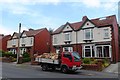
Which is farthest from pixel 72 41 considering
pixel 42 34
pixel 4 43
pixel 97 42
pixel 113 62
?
pixel 4 43

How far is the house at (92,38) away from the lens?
32647 millimetres

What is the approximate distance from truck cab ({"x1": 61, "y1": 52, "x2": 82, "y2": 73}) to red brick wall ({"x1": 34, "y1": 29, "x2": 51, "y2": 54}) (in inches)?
994

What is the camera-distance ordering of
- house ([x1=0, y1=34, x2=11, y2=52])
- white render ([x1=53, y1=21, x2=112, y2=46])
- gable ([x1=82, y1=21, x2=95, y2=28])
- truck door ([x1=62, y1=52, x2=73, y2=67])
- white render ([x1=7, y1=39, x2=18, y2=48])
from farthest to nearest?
house ([x1=0, y1=34, x2=11, y2=52])
white render ([x1=7, y1=39, x2=18, y2=48])
gable ([x1=82, y1=21, x2=95, y2=28])
white render ([x1=53, y1=21, x2=112, y2=46])
truck door ([x1=62, y1=52, x2=73, y2=67])

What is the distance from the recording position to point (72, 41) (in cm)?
3856

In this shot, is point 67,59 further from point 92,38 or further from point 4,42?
point 4,42

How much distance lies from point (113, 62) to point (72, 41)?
9.84 meters

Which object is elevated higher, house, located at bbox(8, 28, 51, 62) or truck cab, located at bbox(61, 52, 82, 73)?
house, located at bbox(8, 28, 51, 62)

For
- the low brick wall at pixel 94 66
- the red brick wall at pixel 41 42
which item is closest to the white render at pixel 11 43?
the red brick wall at pixel 41 42

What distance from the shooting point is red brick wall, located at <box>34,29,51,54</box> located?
157 ft

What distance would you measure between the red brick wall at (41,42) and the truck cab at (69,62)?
2526 cm

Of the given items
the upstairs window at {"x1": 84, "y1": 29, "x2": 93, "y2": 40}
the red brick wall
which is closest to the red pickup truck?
the upstairs window at {"x1": 84, "y1": 29, "x2": 93, "y2": 40}

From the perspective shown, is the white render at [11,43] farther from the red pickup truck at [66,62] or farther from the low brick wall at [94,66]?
the red pickup truck at [66,62]

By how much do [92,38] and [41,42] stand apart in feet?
58.6

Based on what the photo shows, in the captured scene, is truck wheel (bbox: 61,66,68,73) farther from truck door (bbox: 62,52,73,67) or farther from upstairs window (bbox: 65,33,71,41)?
upstairs window (bbox: 65,33,71,41)
